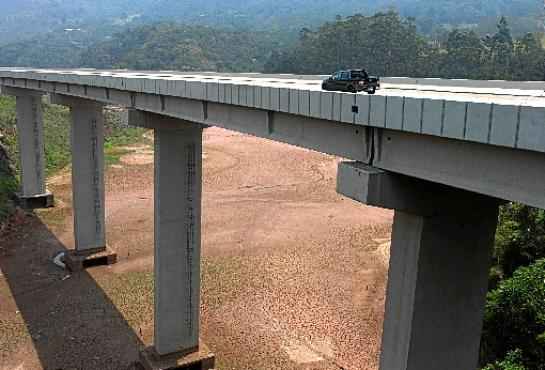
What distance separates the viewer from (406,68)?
361ft

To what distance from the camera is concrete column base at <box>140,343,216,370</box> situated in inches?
669

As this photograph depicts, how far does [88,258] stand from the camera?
2627 cm

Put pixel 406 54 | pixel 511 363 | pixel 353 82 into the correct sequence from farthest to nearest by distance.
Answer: pixel 406 54 → pixel 511 363 → pixel 353 82

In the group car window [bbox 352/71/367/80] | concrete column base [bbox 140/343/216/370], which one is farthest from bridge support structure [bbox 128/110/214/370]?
car window [bbox 352/71/367/80]

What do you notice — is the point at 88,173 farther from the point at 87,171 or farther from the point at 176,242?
the point at 176,242

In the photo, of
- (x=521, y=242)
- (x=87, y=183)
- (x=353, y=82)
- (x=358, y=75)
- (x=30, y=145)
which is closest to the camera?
(x=353, y=82)

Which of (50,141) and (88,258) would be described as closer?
(88,258)

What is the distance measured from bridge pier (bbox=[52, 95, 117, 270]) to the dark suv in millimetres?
Answer: 18269

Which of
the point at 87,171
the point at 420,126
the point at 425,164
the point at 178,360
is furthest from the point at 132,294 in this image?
the point at 420,126

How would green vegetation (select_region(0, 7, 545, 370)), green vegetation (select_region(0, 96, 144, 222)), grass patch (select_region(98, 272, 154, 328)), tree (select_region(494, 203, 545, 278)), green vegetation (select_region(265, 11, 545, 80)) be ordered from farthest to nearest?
green vegetation (select_region(265, 11, 545, 80)), green vegetation (select_region(0, 96, 144, 222)), grass patch (select_region(98, 272, 154, 328)), tree (select_region(494, 203, 545, 278)), green vegetation (select_region(0, 7, 545, 370))

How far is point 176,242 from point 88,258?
36.7 ft

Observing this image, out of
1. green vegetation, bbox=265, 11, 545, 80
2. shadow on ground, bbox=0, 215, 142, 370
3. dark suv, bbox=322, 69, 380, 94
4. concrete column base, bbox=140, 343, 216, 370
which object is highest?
green vegetation, bbox=265, 11, 545, 80

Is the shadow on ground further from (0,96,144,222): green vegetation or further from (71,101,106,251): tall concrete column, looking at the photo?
(0,96,144,222): green vegetation

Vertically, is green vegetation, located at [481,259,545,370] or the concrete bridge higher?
the concrete bridge
